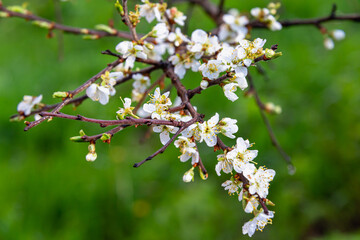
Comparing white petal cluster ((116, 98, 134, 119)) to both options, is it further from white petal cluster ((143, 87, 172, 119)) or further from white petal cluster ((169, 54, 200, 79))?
white petal cluster ((169, 54, 200, 79))

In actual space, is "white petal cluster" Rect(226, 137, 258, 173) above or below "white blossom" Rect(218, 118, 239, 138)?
below

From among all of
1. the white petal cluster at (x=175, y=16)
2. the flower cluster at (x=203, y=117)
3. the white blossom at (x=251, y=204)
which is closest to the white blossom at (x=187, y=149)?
the flower cluster at (x=203, y=117)

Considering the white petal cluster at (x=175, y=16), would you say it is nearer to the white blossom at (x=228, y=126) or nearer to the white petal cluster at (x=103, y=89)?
the white petal cluster at (x=103, y=89)

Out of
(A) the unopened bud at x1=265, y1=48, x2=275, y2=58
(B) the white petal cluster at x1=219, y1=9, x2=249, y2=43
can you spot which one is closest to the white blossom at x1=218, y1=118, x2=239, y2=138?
(A) the unopened bud at x1=265, y1=48, x2=275, y2=58

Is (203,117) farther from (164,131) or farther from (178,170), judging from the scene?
(178,170)

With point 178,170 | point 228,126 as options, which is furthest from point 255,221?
point 178,170
